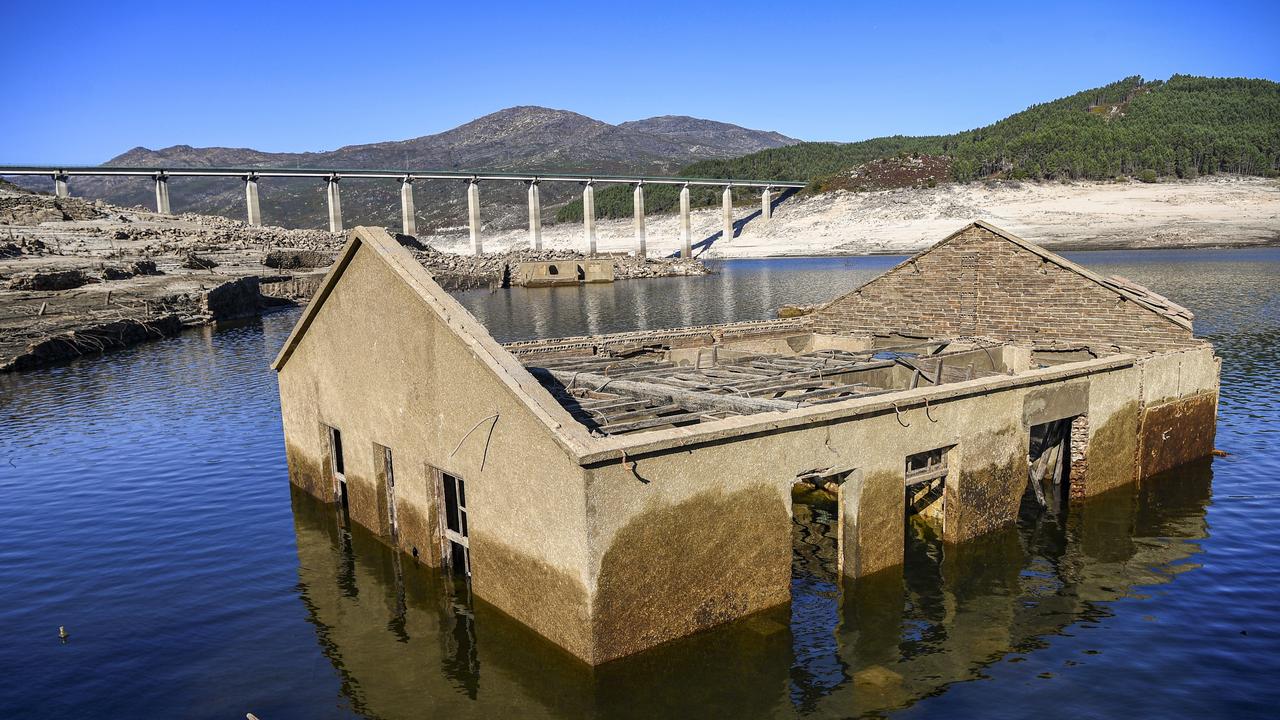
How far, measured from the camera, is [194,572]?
47.9ft

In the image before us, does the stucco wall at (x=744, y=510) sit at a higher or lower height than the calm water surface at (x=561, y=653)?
→ higher

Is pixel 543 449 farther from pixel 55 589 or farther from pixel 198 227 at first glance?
pixel 198 227

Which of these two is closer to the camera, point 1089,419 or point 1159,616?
point 1159,616

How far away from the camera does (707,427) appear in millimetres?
9820

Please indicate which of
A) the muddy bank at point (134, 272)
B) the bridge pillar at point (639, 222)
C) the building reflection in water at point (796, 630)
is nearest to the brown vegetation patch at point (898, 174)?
the bridge pillar at point (639, 222)

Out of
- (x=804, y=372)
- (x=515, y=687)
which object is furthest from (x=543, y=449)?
(x=804, y=372)

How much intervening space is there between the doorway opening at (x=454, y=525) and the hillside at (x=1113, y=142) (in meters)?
128

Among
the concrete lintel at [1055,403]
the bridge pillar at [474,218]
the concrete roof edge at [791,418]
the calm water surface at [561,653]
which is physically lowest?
the calm water surface at [561,653]

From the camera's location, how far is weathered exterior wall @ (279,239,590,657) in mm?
9625

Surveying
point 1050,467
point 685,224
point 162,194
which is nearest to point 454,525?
point 1050,467

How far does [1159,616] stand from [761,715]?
6.48 meters

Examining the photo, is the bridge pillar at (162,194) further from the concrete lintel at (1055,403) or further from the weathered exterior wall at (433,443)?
the concrete lintel at (1055,403)

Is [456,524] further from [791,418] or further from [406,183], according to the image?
[406,183]

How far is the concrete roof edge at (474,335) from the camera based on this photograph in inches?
362
